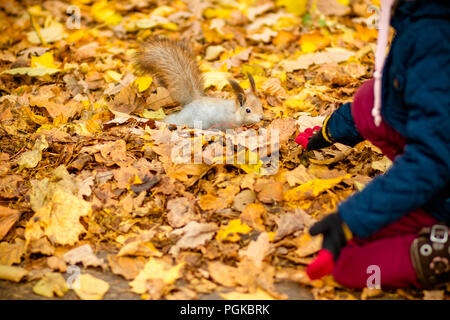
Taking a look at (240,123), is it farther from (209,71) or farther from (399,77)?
(399,77)

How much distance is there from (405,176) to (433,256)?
422 mm

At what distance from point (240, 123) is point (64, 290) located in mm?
1641

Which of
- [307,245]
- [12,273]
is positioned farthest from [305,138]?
[12,273]

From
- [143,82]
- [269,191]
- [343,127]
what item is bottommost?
[269,191]

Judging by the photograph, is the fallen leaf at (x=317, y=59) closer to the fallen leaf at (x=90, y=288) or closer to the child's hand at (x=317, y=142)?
the child's hand at (x=317, y=142)

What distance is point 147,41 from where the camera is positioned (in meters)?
2.94

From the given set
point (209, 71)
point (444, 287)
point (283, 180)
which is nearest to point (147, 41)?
point (209, 71)

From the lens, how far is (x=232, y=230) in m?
1.86

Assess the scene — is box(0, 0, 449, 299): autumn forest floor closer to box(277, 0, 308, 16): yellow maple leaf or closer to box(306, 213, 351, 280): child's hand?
box(306, 213, 351, 280): child's hand

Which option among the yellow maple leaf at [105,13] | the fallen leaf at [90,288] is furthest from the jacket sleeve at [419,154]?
the yellow maple leaf at [105,13]

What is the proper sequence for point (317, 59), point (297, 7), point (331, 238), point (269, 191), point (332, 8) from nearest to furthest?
point (331, 238), point (269, 191), point (317, 59), point (332, 8), point (297, 7)

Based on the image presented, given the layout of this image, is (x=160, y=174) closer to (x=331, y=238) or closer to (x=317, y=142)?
(x=317, y=142)

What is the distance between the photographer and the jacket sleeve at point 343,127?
1921 millimetres

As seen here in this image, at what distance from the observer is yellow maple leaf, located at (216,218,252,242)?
1.83m
